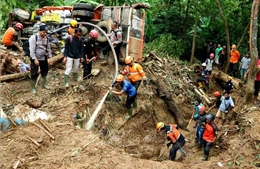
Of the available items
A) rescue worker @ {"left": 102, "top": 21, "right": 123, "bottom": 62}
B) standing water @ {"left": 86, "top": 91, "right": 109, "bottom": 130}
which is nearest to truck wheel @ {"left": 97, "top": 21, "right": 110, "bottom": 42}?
rescue worker @ {"left": 102, "top": 21, "right": 123, "bottom": 62}

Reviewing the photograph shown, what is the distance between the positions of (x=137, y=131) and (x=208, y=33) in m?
11.7

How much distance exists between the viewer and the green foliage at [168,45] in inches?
612

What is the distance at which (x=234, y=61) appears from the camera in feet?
49.0

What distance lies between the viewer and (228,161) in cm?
735

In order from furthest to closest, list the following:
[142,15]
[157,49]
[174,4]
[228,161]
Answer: [174,4], [157,49], [142,15], [228,161]

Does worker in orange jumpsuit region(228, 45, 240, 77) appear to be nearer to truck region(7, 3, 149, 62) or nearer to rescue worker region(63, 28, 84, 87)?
truck region(7, 3, 149, 62)

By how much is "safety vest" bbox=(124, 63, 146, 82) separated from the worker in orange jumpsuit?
7.64 m

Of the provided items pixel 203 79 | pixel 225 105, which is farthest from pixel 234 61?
pixel 225 105

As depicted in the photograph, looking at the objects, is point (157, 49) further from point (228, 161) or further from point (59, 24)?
point (228, 161)

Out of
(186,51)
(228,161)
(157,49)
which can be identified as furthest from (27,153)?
(186,51)

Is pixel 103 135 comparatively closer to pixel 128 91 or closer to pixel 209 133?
pixel 128 91

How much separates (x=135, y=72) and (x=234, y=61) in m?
8.22

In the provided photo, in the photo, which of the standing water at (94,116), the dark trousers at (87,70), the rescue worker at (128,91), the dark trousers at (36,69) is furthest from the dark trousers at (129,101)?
the dark trousers at (36,69)

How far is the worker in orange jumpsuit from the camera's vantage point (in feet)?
48.0
